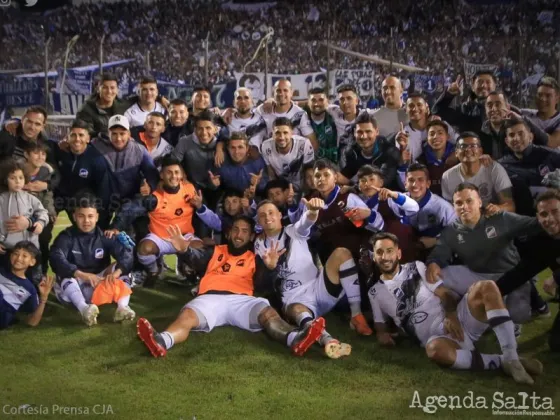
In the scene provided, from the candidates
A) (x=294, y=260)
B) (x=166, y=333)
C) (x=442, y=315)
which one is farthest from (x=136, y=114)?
(x=442, y=315)

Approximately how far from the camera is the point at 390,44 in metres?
12.4

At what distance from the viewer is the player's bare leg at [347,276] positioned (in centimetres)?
504

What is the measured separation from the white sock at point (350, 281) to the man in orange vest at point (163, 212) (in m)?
1.57

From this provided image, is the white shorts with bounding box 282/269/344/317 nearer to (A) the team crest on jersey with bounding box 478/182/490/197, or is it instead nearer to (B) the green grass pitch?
(B) the green grass pitch

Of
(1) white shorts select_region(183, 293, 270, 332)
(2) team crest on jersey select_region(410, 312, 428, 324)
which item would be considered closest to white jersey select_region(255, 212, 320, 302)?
(1) white shorts select_region(183, 293, 270, 332)

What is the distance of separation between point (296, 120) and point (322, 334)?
2.83 m

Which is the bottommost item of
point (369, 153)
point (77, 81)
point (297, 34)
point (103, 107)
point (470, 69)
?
point (369, 153)

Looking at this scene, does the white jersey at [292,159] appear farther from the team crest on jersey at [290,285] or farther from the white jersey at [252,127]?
the team crest on jersey at [290,285]

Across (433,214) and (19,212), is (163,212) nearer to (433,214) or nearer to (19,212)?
(19,212)

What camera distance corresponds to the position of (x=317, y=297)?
16.7 ft

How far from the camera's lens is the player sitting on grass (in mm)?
5180

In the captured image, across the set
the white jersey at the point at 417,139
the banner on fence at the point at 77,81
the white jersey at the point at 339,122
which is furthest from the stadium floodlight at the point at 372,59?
the white jersey at the point at 417,139

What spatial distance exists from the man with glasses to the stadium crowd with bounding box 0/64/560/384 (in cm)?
1

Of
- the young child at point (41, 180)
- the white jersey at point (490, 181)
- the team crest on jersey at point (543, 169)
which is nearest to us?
the white jersey at point (490, 181)
